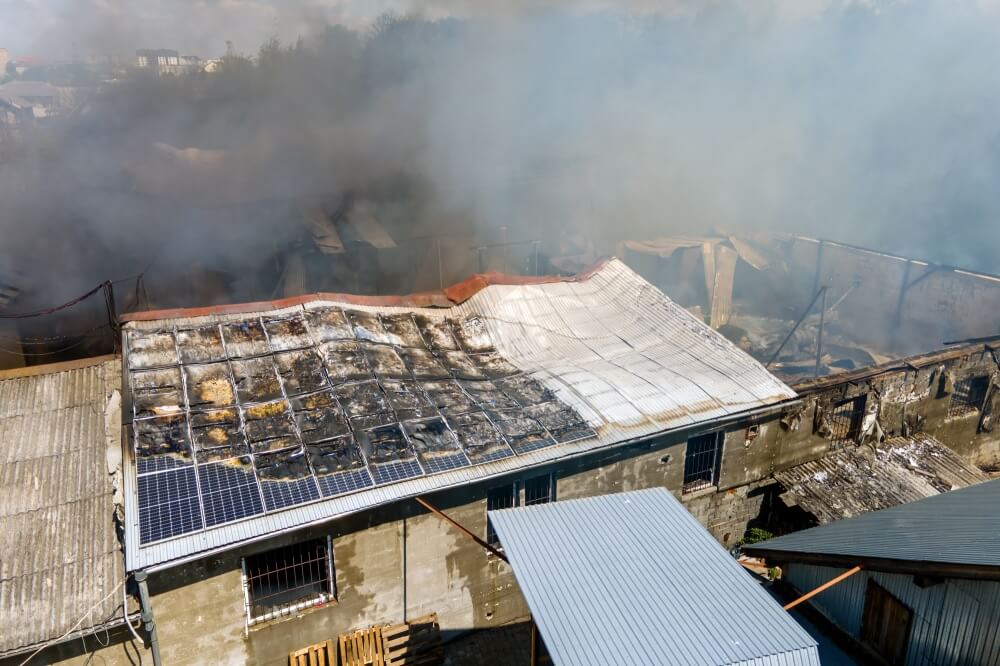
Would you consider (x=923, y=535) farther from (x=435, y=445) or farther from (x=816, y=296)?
(x=816, y=296)

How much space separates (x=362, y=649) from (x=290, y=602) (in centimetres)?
103

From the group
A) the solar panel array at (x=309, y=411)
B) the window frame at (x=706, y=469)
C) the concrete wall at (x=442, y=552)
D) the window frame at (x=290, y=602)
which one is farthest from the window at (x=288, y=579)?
the window frame at (x=706, y=469)

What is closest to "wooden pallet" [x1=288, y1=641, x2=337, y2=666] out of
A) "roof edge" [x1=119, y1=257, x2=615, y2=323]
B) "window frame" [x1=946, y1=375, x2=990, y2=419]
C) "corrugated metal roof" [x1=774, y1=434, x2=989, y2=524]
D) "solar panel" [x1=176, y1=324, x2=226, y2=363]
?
"solar panel" [x1=176, y1=324, x2=226, y2=363]

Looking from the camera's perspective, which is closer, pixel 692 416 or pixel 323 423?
pixel 323 423

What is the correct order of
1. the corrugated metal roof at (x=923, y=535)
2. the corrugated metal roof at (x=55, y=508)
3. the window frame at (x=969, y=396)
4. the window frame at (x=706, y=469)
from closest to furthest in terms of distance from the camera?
the corrugated metal roof at (x=923, y=535) → the corrugated metal roof at (x=55, y=508) → the window frame at (x=706, y=469) → the window frame at (x=969, y=396)

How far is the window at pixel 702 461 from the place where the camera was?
32.7ft

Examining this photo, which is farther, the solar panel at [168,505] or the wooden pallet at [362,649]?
the wooden pallet at [362,649]

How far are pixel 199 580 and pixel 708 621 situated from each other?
198 inches

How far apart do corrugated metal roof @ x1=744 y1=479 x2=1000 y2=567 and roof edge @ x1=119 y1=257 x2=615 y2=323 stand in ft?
19.8

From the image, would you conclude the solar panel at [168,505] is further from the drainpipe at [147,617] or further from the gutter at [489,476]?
the drainpipe at [147,617]

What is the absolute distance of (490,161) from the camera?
20438 millimetres

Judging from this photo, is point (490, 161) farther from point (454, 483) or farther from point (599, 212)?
point (454, 483)

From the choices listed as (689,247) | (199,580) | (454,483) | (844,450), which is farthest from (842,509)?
(689,247)

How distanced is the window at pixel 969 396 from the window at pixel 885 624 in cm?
772
